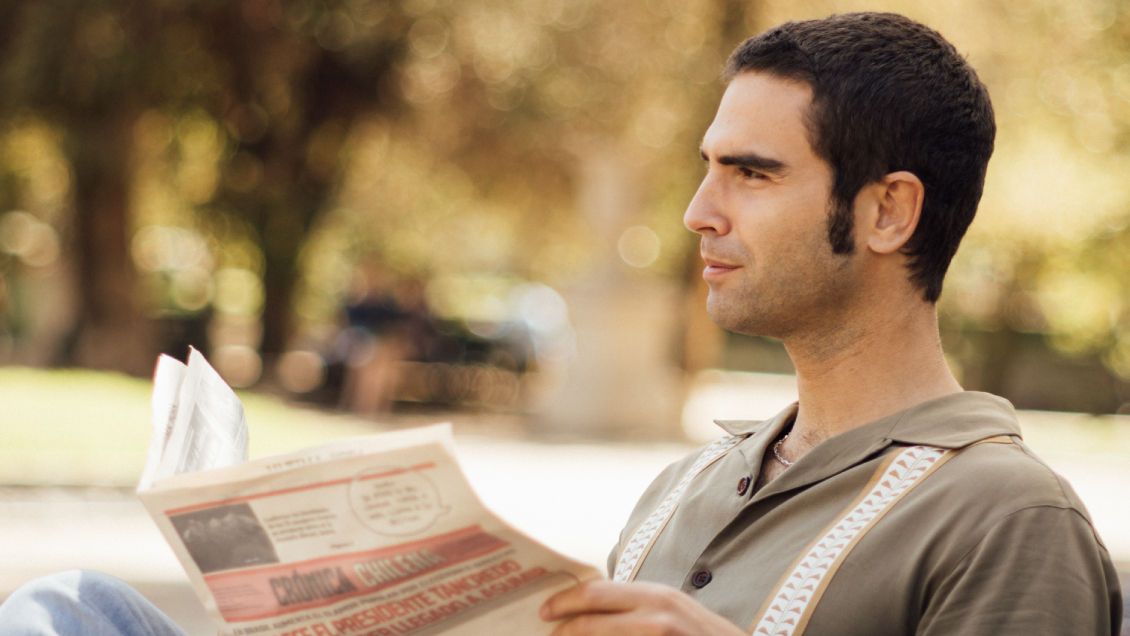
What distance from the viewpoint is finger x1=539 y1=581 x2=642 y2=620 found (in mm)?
1326

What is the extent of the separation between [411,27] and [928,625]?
1182 cm

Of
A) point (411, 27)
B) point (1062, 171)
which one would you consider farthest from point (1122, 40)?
point (411, 27)

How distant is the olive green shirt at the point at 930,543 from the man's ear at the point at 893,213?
0.28 m

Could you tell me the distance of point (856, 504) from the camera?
1.66 m

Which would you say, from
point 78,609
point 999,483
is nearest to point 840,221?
point 999,483

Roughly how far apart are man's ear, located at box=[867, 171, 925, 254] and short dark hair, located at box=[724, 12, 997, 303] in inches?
0.6

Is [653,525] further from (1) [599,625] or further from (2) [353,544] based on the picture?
(2) [353,544]

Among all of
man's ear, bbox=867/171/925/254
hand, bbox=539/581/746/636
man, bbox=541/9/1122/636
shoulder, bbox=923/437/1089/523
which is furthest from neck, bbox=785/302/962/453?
hand, bbox=539/581/746/636

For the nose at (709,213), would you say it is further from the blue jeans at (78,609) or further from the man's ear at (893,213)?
the blue jeans at (78,609)

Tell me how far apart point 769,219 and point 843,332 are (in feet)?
0.77

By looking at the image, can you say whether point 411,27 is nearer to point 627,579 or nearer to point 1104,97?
point 1104,97

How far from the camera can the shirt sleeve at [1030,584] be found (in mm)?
1393

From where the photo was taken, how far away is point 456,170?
14930 mm

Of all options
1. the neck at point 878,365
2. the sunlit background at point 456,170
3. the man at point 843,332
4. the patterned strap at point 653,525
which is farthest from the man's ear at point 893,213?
the sunlit background at point 456,170
